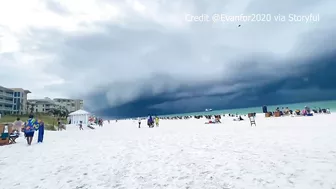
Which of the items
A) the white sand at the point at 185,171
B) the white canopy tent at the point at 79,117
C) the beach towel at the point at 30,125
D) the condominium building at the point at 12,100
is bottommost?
the white sand at the point at 185,171

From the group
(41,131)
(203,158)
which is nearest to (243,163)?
(203,158)

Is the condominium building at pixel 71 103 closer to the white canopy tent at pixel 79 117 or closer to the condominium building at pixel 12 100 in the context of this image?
the condominium building at pixel 12 100

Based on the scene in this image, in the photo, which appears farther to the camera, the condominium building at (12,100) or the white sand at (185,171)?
the condominium building at (12,100)

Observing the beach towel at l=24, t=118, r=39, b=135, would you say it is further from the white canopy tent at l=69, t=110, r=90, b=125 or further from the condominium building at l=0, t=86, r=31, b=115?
the condominium building at l=0, t=86, r=31, b=115

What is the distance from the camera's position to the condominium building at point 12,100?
7138 centimetres

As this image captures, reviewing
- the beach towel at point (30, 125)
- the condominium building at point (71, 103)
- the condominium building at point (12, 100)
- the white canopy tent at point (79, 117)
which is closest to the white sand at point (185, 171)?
the beach towel at point (30, 125)

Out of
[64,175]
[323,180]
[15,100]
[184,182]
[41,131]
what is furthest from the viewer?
[15,100]

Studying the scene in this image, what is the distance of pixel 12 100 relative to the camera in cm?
7788

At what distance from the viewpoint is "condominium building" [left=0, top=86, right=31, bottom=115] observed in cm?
7138

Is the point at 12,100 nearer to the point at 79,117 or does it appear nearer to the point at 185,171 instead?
the point at 79,117

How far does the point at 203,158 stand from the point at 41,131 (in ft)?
40.3

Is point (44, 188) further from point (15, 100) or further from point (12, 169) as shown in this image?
point (15, 100)

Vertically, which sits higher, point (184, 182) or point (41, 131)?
point (41, 131)

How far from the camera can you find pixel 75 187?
5395mm
